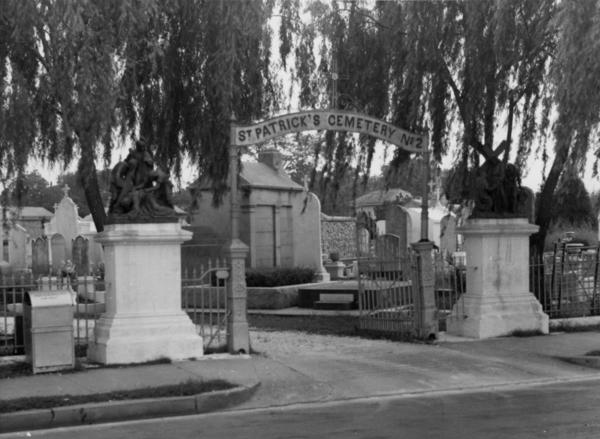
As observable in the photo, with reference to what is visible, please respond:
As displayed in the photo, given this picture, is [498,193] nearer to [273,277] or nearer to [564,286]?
[564,286]

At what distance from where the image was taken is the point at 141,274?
11859 mm

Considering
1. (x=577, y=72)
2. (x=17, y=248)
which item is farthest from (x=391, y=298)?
(x=17, y=248)

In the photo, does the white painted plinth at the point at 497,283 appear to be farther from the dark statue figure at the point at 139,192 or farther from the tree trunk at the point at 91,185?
the tree trunk at the point at 91,185

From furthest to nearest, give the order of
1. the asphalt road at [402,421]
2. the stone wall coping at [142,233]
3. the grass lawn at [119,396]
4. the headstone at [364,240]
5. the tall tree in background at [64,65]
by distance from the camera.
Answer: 1. the headstone at [364,240]
2. the stone wall coping at [142,233]
3. the tall tree in background at [64,65]
4. the grass lawn at [119,396]
5. the asphalt road at [402,421]

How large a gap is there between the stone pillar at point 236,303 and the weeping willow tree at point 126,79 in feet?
8.27

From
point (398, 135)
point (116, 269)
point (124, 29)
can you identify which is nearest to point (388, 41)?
point (398, 135)

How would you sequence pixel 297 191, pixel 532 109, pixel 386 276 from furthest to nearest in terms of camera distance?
pixel 297 191
pixel 386 276
pixel 532 109

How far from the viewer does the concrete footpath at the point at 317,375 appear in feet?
30.4

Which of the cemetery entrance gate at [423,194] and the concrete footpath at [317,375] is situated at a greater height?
the cemetery entrance gate at [423,194]

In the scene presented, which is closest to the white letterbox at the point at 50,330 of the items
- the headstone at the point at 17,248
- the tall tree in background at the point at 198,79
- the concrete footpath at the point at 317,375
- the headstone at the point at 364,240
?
the concrete footpath at the point at 317,375

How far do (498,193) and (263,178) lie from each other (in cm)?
1134

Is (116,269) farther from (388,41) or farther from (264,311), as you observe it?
(264,311)

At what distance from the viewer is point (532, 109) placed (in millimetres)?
16266

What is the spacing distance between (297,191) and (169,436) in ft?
60.5
